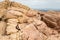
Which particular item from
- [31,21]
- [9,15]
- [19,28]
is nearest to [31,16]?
[31,21]

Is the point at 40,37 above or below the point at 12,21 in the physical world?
below

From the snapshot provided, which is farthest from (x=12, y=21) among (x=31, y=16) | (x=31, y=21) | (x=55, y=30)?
(x=55, y=30)

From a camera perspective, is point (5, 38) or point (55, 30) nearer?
point (5, 38)

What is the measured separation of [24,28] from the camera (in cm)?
1753

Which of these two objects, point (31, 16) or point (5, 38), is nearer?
point (5, 38)

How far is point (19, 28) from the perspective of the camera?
17.4 meters

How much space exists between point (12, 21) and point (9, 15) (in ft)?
4.06

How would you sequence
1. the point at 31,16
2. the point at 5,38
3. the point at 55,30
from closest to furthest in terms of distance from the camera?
1. the point at 5,38
2. the point at 31,16
3. the point at 55,30

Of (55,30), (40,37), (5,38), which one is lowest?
(55,30)

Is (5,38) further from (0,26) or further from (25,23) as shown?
(25,23)

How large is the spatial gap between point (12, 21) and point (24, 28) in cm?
180

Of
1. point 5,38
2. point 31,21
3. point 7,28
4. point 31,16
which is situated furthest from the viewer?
point 31,16

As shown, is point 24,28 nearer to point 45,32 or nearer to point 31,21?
point 31,21

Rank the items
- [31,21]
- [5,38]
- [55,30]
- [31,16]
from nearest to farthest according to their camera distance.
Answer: [5,38] < [31,21] < [31,16] < [55,30]
